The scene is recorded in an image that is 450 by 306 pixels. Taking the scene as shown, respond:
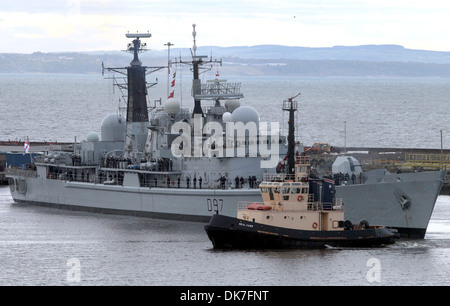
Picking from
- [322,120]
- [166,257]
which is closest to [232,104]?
[166,257]

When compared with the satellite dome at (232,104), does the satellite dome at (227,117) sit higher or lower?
lower

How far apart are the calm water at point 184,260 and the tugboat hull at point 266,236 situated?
661mm

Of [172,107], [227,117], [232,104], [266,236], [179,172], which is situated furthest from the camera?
[232,104]

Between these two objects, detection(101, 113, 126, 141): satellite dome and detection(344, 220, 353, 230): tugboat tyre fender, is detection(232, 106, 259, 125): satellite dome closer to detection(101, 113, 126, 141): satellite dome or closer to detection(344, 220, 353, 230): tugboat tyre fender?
detection(344, 220, 353, 230): tugboat tyre fender

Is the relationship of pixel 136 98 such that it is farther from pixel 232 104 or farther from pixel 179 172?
pixel 179 172

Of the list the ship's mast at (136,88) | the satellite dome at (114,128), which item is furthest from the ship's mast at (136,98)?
the satellite dome at (114,128)

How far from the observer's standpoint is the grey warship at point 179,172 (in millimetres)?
51250

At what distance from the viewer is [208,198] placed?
56.5 meters

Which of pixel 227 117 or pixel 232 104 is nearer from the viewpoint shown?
pixel 227 117

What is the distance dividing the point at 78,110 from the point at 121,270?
12986 cm

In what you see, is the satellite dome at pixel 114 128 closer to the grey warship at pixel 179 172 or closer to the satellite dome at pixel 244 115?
the grey warship at pixel 179 172

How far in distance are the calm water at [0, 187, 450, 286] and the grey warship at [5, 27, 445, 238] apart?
7.26ft

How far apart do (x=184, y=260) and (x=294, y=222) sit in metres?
6.20

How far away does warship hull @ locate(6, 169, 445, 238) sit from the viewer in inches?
1996
